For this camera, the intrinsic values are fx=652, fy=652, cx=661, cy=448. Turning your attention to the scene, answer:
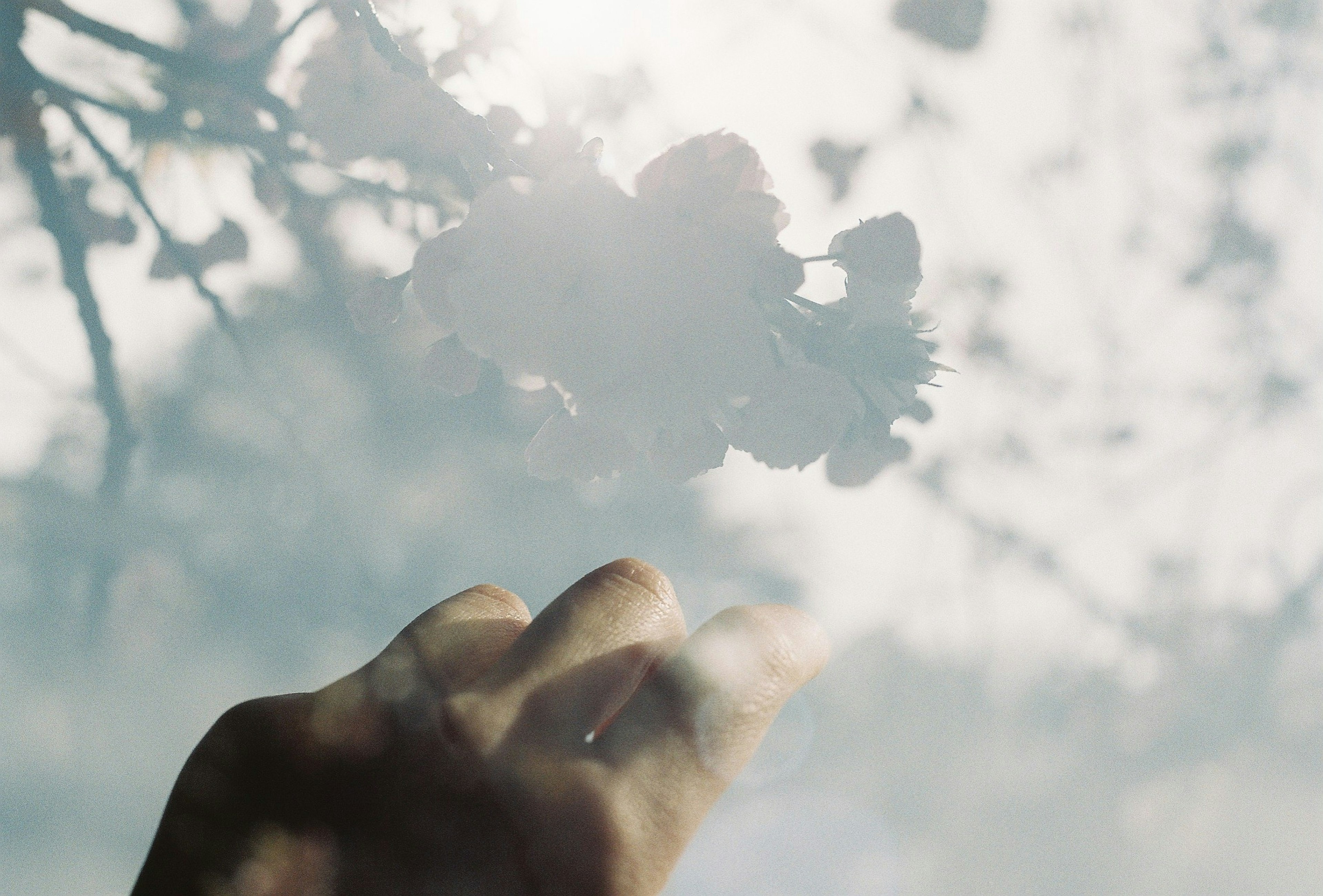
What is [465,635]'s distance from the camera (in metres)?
0.91

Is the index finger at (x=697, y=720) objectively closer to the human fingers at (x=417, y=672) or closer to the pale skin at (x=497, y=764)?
the pale skin at (x=497, y=764)

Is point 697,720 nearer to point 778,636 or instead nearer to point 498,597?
point 778,636

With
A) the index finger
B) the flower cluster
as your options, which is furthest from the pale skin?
the flower cluster

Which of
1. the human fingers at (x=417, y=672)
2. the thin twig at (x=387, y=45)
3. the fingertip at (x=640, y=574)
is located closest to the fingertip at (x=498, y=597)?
the human fingers at (x=417, y=672)

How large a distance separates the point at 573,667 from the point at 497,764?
0.14 m

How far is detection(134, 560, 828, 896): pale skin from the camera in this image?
707mm

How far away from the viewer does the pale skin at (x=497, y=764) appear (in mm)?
707

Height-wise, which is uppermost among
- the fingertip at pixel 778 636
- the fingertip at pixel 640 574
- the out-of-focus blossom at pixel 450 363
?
the out-of-focus blossom at pixel 450 363

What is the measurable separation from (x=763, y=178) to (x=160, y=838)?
4.20 feet

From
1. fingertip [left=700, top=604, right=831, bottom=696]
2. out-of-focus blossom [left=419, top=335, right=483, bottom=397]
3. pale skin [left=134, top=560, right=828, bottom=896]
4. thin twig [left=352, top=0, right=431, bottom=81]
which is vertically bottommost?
pale skin [left=134, top=560, right=828, bottom=896]

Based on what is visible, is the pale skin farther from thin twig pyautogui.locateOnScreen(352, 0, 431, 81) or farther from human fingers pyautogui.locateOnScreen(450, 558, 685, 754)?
thin twig pyautogui.locateOnScreen(352, 0, 431, 81)

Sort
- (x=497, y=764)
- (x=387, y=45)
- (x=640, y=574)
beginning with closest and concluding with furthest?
(x=497, y=764)
(x=640, y=574)
(x=387, y=45)

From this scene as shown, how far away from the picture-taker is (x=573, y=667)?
81 cm

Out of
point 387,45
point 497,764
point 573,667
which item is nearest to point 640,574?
point 573,667
